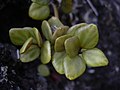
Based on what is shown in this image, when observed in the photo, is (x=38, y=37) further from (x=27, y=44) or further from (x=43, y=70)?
(x=43, y=70)

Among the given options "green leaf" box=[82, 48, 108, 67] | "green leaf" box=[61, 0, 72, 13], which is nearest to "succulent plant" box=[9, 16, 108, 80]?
"green leaf" box=[82, 48, 108, 67]

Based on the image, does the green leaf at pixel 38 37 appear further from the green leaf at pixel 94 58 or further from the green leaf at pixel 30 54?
the green leaf at pixel 94 58

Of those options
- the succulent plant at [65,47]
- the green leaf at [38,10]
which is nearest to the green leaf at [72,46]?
the succulent plant at [65,47]

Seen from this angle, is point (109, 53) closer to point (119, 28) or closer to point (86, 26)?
point (119, 28)

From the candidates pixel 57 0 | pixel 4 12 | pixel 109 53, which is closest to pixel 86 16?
pixel 109 53

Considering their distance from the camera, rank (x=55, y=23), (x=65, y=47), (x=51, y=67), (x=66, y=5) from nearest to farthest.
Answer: (x=65, y=47) < (x=55, y=23) < (x=66, y=5) < (x=51, y=67)

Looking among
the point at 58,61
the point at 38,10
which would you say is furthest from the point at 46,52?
the point at 38,10
